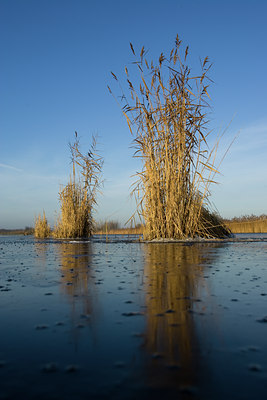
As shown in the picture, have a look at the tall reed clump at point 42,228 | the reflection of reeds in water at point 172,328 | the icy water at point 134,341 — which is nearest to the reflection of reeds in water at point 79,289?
the icy water at point 134,341

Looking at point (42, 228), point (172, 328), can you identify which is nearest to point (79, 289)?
point (172, 328)

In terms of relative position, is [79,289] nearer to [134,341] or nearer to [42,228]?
[134,341]

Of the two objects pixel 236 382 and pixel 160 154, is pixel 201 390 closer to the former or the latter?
pixel 236 382

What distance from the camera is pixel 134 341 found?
81 centimetres

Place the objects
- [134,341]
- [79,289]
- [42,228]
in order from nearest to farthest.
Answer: [134,341]
[79,289]
[42,228]

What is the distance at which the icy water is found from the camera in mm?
589

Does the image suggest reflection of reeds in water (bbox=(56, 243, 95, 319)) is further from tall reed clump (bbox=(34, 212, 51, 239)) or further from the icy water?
tall reed clump (bbox=(34, 212, 51, 239))

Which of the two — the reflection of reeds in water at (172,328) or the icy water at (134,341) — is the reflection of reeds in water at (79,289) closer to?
the icy water at (134,341)

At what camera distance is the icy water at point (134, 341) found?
1.93ft

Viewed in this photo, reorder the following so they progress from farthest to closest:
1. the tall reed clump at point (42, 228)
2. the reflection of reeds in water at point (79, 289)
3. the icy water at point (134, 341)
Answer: the tall reed clump at point (42, 228), the reflection of reeds in water at point (79, 289), the icy water at point (134, 341)

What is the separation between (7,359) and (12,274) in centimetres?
144

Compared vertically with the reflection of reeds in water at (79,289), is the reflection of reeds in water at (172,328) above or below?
below

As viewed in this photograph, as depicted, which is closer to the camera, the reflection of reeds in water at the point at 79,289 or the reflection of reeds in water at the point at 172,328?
the reflection of reeds in water at the point at 172,328

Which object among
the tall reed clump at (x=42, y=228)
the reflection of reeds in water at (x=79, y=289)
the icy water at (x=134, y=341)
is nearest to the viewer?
the icy water at (x=134, y=341)
